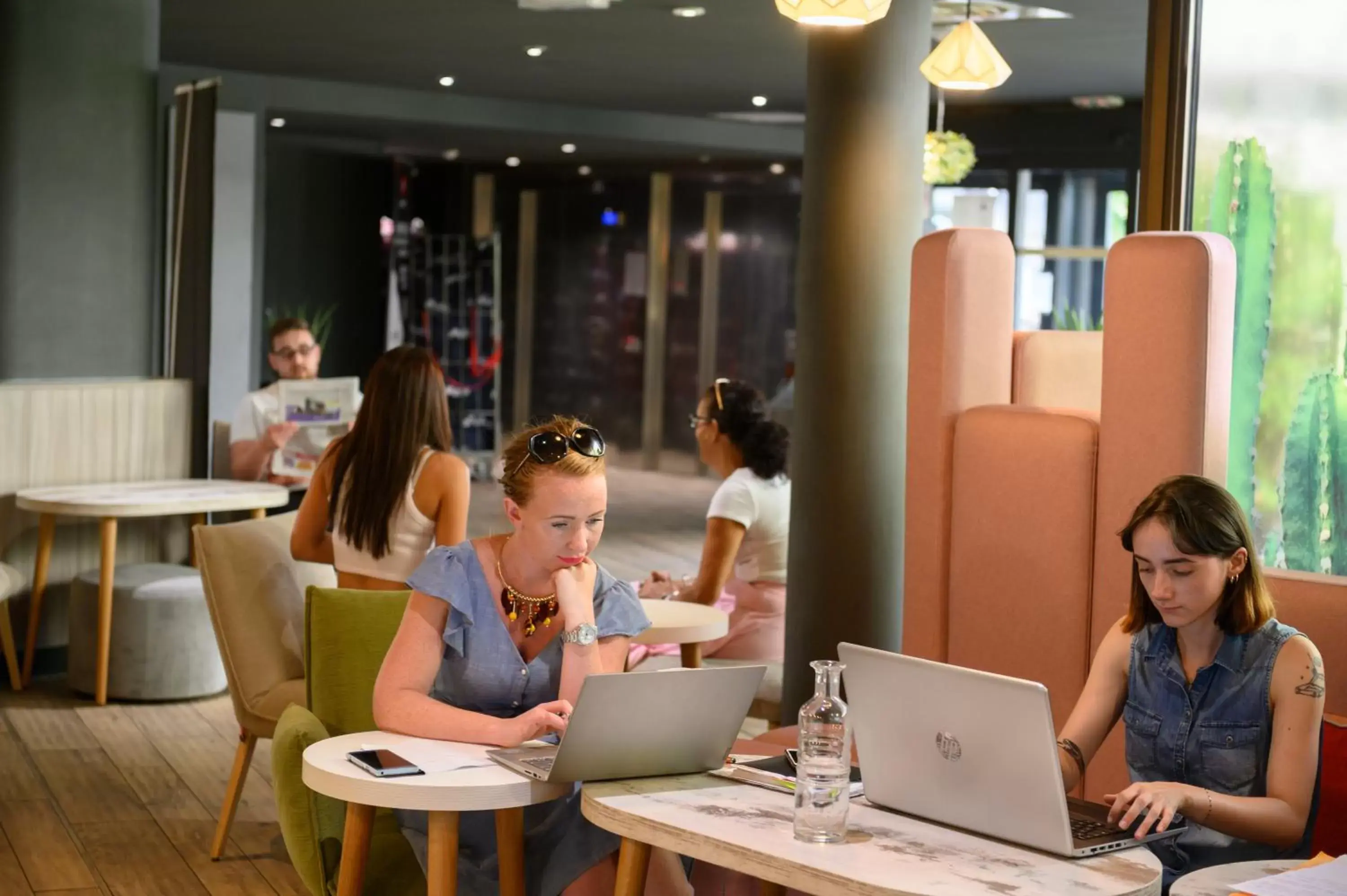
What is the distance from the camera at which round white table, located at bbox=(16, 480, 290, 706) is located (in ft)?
21.5

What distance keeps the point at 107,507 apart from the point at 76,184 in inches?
68.9

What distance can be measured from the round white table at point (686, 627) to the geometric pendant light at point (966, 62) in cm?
236

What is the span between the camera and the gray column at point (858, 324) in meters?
5.43

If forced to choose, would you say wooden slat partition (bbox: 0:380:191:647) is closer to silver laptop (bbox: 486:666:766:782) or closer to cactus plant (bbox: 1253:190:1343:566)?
silver laptop (bbox: 486:666:766:782)

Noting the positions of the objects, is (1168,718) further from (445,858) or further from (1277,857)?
(445,858)

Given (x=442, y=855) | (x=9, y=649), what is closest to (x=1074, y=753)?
(x=442, y=855)

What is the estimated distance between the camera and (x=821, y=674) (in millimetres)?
2529

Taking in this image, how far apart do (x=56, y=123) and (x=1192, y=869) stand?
6.22 meters

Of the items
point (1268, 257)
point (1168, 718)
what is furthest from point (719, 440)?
point (1168, 718)

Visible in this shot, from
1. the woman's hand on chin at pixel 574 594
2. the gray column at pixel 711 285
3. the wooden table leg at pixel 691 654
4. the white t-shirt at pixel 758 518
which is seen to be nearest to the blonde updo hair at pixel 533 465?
the woman's hand on chin at pixel 574 594

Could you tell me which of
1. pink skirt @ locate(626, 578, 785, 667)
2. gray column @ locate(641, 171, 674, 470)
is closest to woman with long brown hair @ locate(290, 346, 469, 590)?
pink skirt @ locate(626, 578, 785, 667)

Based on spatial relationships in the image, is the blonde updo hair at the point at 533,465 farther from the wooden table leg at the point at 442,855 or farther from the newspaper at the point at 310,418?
the newspaper at the point at 310,418

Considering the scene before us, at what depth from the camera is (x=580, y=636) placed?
3.19 m

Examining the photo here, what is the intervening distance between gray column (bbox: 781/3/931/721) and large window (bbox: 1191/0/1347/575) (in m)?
1.42
